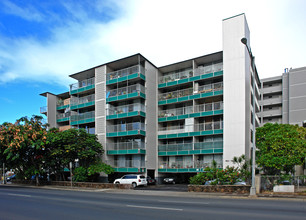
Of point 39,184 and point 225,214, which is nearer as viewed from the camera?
point 225,214

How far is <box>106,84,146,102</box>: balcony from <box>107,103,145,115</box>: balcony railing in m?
1.18

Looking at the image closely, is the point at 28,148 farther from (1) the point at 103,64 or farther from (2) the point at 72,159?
(1) the point at 103,64

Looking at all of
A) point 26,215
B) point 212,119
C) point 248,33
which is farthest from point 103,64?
point 26,215

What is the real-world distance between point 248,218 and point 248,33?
94.3 feet

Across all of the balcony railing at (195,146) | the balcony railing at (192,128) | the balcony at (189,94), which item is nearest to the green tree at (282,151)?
the balcony railing at (195,146)

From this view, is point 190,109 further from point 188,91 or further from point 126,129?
point 126,129

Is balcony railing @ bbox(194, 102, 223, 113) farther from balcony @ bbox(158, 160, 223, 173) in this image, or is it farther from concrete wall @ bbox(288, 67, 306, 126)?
concrete wall @ bbox(288, 67, 306, 126)

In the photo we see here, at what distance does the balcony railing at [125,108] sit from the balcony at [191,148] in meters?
6.29

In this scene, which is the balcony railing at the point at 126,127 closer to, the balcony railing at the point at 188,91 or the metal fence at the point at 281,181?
the balcony railing at the point at 188,91

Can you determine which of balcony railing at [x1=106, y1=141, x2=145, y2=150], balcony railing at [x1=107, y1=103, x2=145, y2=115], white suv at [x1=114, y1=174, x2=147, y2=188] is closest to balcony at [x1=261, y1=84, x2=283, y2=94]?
balcony railing at [x1=107, y1=103, x2=145, y2=115]

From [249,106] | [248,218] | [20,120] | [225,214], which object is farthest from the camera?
[249,106]

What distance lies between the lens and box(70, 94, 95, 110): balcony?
1521 inches

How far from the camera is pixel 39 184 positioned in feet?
102

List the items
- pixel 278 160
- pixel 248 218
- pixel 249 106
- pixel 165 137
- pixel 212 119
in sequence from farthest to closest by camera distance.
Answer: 1. pixel 165 137
2. pixel 212 119
3. pixel 249 106
4. pixel 278 160
5. pixel 248 218
